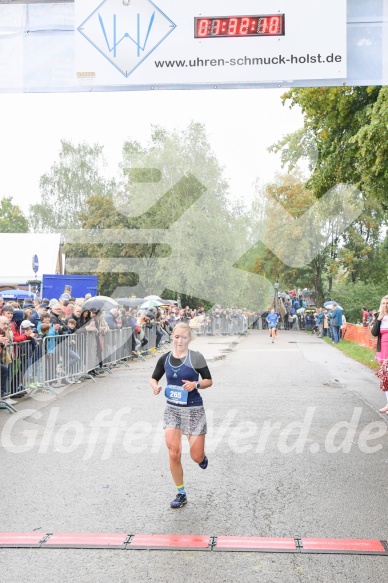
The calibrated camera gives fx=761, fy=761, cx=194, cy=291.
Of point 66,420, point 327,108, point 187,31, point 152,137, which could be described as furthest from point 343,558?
point 152,137

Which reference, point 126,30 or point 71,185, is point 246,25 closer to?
point 126,30

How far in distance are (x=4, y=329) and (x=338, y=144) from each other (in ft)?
26.1

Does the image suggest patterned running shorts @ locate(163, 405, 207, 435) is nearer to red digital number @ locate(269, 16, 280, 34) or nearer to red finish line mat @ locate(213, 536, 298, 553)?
red finish line mat @ locate(213, 536, 298, 553)

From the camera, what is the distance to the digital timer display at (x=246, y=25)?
26.8 ft

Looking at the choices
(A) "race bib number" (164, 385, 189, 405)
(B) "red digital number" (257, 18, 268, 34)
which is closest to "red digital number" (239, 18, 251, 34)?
(B) "red digital number" (257, 18, 268, 34)

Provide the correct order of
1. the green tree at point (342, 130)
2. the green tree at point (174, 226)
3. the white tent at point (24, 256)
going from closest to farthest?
the green tree at point (342, 130) < the white tent at point (24, 256) < the green tree at point (174, 226)

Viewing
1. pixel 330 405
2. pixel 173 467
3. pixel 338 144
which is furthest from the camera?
pixel 338 144

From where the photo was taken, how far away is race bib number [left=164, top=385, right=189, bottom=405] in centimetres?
650

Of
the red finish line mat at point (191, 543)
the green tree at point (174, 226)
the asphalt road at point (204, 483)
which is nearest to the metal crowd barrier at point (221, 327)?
the green tree at point (174, 226)

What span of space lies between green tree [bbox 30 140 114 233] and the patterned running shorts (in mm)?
59726

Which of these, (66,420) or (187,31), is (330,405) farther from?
(187,31)

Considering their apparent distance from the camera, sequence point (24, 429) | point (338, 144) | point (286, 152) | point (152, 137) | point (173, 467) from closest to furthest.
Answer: point (173, 467)
point (24, 429)
point (338, 144)
point (286, 152)
point (152, 137)

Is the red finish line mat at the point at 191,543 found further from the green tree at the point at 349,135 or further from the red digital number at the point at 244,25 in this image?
the green tree at the point at 349,135

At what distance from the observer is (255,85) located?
8.30 metres
